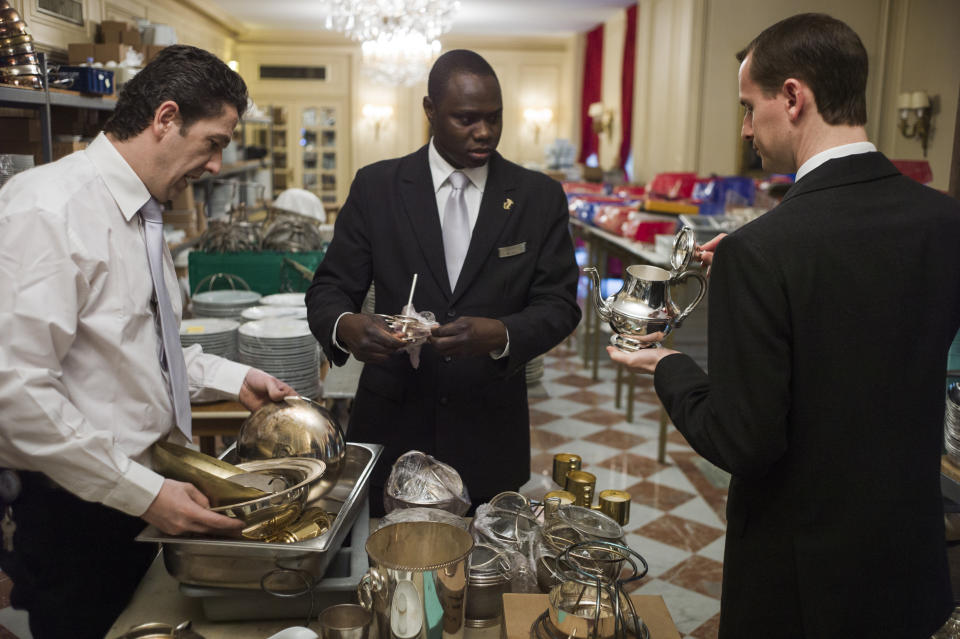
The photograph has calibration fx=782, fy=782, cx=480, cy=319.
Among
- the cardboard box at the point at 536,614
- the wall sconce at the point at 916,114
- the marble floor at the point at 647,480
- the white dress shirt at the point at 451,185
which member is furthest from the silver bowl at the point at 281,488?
the wall sconce at the point at 916,114

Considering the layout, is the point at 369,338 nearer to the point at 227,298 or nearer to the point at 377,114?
the point at 227,298

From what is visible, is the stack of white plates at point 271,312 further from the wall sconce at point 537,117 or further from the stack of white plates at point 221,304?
the wall sconce at point 537,117

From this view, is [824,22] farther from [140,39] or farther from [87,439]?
[140,39]

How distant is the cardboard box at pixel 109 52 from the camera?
5.25 m

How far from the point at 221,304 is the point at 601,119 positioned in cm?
950

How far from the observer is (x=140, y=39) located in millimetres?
6520

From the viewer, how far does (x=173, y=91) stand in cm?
137

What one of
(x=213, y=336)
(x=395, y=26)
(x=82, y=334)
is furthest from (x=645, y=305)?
(x=395, y=26)

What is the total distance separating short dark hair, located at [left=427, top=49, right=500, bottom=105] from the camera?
6.20 feet

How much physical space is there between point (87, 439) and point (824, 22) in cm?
127

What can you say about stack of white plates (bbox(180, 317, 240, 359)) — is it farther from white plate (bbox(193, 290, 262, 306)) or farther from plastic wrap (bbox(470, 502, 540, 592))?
plastic wrap (bbox(470, 502, 540, 592))

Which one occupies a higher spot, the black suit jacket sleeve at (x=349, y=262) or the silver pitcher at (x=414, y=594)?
the black suit jacket sleeve at (x=349, y=262)

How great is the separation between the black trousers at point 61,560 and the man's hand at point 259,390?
1.08 feet

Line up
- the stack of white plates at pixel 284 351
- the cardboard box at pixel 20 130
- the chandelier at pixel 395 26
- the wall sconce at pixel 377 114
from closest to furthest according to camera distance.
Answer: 1. the stack of white plates at pixel 284 351
2. the cardboard box at pixel 20 130
3. the chandelier at pixel 395 26
4. the wall sconce at pixel 377 114
